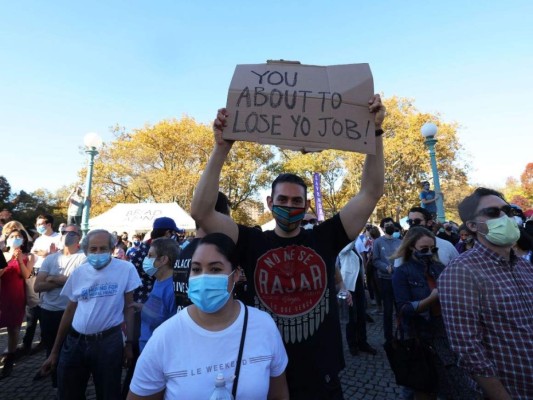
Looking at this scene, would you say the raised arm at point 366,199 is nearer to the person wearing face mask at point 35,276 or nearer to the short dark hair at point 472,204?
the short dark hair at point 472,204

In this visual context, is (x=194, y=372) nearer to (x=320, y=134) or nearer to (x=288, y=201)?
(x=288, y=201)

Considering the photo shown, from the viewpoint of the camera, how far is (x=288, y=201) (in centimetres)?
185

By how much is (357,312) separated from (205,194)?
4.28 m

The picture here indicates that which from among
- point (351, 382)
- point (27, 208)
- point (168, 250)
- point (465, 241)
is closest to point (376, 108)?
point (168, 250)

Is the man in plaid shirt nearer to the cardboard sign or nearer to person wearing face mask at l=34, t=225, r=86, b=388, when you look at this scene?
the cardboard sign

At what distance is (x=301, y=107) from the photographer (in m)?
1.78

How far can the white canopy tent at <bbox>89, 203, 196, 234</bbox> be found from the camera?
1658 cm

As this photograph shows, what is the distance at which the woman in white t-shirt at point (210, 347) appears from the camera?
52.7 inches

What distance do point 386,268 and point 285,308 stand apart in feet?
14.5

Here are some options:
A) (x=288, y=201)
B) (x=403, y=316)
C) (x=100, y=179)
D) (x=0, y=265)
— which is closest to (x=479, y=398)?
(x=403, y=316)

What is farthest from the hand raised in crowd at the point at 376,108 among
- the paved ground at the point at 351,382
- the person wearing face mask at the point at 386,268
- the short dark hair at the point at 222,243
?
the person wearing face mask at the point at 386,268

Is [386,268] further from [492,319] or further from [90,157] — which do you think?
[90,157]

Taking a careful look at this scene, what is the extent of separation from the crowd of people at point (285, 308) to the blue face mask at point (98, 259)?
15 mm

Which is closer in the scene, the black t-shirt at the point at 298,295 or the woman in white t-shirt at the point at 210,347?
the woman in white t-shirt at the point at 210,347
